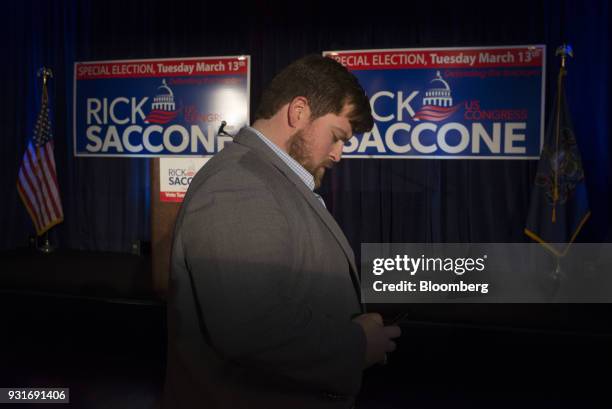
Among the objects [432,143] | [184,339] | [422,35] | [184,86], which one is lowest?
[184,339]

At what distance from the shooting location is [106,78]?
466 centimetres

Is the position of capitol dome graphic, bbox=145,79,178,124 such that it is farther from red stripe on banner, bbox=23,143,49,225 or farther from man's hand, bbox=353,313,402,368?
man's hand, bbox=353,313,402,368

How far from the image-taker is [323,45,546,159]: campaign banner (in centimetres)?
385

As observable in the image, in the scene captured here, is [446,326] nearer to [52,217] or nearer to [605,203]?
[605,203]

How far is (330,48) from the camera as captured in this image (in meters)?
4.24

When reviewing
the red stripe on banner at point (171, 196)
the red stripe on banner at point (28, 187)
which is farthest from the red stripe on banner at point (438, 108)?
the red stripe on banner at point (28, 187)

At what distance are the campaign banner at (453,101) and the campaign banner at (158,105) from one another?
3.32 ft

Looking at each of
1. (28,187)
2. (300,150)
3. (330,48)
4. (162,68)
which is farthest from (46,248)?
(300,150)

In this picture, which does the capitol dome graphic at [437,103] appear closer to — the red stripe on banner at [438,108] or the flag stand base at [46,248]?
the red stripe on banner at [438,108]

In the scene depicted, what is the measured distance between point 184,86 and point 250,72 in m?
0.64

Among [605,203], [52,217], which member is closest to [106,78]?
[52,217]

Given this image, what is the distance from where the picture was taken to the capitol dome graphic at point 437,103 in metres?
4.00

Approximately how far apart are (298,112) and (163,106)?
3894mm

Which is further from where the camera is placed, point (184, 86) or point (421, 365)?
point (184, 86)
